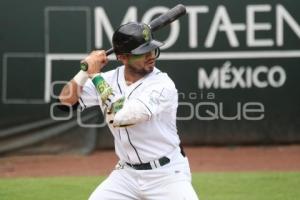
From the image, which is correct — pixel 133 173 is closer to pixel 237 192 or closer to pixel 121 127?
pixel 121 127

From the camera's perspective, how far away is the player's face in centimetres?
459

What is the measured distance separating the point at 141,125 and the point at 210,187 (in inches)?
148

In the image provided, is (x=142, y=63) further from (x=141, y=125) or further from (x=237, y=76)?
(x=237, y=76)

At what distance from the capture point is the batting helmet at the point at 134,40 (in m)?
4.54

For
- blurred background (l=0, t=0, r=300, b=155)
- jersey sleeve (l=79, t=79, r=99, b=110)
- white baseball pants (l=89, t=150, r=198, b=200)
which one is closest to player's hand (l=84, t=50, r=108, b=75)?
jersey sleeve (l=79, t=79, r=99, b=110)

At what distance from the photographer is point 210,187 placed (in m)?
8.22

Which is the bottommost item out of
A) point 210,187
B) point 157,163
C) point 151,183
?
point 210,187

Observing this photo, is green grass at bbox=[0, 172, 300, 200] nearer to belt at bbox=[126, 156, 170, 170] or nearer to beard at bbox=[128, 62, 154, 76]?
belt at bbox=[126, 156, 170, 170]

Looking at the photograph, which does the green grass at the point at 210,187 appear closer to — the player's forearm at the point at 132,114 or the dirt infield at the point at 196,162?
the dirt infield at the point at 196,162

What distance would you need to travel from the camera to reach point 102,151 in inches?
432

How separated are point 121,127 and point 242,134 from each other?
658cm

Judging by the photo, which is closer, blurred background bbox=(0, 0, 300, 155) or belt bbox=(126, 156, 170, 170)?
belt bbox=(126, 156, 170, 170)

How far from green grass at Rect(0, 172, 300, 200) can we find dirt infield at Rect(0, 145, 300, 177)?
529mm

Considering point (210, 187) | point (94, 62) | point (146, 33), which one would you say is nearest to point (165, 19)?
point (146, 33)
